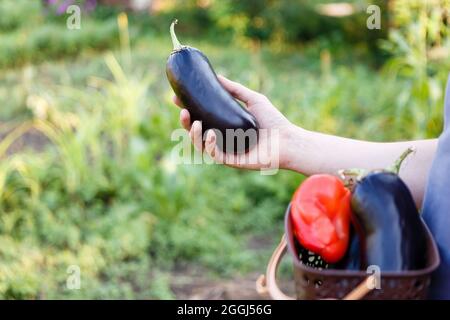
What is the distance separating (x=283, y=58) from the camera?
8.20 meters

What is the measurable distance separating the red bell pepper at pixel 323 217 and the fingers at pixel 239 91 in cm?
50

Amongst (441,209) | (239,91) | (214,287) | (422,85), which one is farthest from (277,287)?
(422,85)

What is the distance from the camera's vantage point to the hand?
1382mm

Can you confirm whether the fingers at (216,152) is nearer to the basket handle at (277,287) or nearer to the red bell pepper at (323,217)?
the basket handle at (277,287)

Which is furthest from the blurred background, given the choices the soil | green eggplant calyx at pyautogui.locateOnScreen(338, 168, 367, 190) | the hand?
green eggplant calyx at pyautogui.locateOnScreen(338, 168, 367, 190)

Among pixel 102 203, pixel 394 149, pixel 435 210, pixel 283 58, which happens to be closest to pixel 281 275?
pixel 102 203

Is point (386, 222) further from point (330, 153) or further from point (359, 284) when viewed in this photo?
point (330, 153)

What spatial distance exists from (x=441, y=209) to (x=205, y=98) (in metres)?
0.53

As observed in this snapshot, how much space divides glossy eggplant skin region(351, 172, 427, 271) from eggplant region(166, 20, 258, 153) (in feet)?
1.54

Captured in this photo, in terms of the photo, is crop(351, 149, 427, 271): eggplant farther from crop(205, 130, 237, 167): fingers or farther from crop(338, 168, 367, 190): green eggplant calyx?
crop(205, 130, 237, 167): fingers

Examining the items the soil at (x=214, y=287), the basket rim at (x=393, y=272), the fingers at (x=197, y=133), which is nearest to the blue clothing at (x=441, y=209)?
the basket rim at (x=393, y=272)

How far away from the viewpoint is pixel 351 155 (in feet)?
4.53
